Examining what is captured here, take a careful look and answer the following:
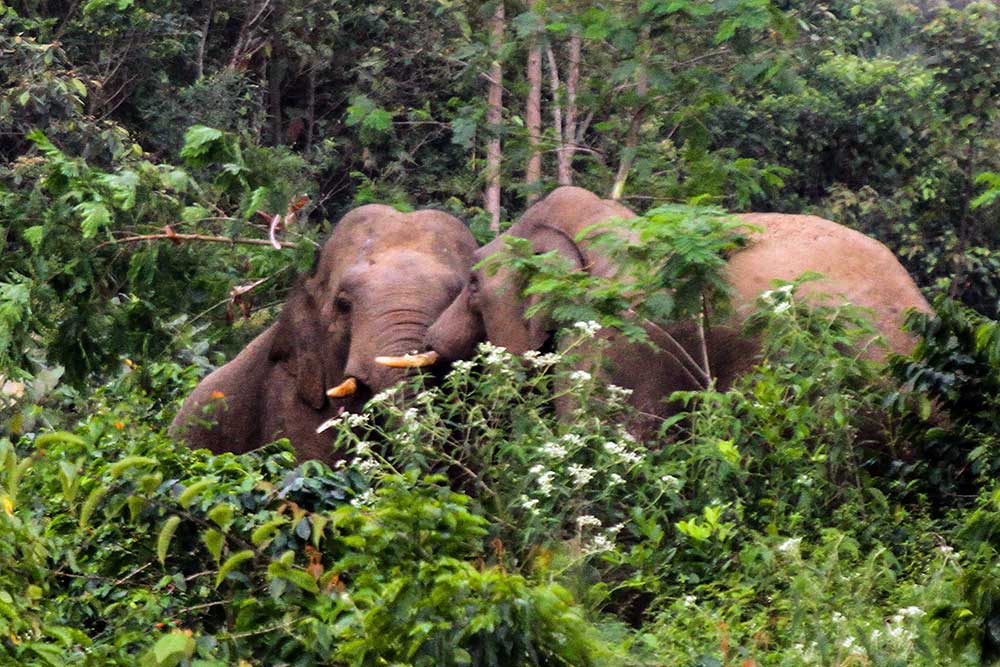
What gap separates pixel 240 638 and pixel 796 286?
3054 mm

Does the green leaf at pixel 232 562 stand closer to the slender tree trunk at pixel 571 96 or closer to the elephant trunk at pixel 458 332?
the elephant trunk at pixel 458 332

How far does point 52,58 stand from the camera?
14.3 meters

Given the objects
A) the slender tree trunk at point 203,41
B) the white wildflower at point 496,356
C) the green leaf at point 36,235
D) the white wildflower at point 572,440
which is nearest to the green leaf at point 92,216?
the green leaf at point 36,235

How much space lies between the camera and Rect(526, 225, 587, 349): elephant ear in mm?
8180

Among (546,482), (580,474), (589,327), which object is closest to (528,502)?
(546,482)

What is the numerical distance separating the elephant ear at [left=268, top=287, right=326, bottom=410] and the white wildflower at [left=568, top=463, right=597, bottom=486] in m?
3.75

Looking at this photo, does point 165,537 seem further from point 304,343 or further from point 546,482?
point 304,343

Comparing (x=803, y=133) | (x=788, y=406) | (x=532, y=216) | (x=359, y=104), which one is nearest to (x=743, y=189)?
(x=532, y=216)

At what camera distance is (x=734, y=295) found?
24.9ft

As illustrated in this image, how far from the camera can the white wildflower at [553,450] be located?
245 inches

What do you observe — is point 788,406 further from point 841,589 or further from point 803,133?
point 803,133

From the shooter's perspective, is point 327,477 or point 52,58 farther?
point 52,58

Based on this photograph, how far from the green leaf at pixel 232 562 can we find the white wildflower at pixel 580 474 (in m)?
1.47

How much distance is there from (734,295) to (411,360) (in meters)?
1.62
